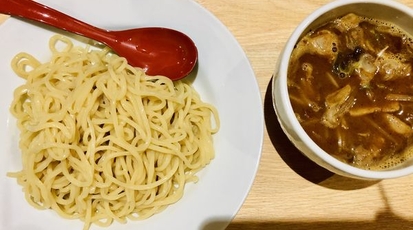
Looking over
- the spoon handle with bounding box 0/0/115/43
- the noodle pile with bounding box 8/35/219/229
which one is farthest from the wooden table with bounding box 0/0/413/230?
the spoon handle with bounding box 0/0/115/43

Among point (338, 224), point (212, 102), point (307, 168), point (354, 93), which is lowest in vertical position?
point (338, 224)

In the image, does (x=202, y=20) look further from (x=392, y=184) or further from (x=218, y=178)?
(x=392, y=184)

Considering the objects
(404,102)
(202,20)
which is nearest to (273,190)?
(404,102)

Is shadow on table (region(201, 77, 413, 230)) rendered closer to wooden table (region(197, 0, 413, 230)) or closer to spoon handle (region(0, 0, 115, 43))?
wooden table (region(197, 0, 413, 230))

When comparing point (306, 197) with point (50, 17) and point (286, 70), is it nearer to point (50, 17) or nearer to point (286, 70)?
point (286, 70)

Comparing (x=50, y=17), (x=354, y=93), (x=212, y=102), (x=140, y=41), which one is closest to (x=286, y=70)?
(x=354, y=93)

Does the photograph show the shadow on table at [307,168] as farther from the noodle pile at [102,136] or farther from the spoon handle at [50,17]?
the spoon handle at [50,17]

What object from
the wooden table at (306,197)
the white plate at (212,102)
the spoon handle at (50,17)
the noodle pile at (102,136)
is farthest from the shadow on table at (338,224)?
the spoon handle at (50,17)
